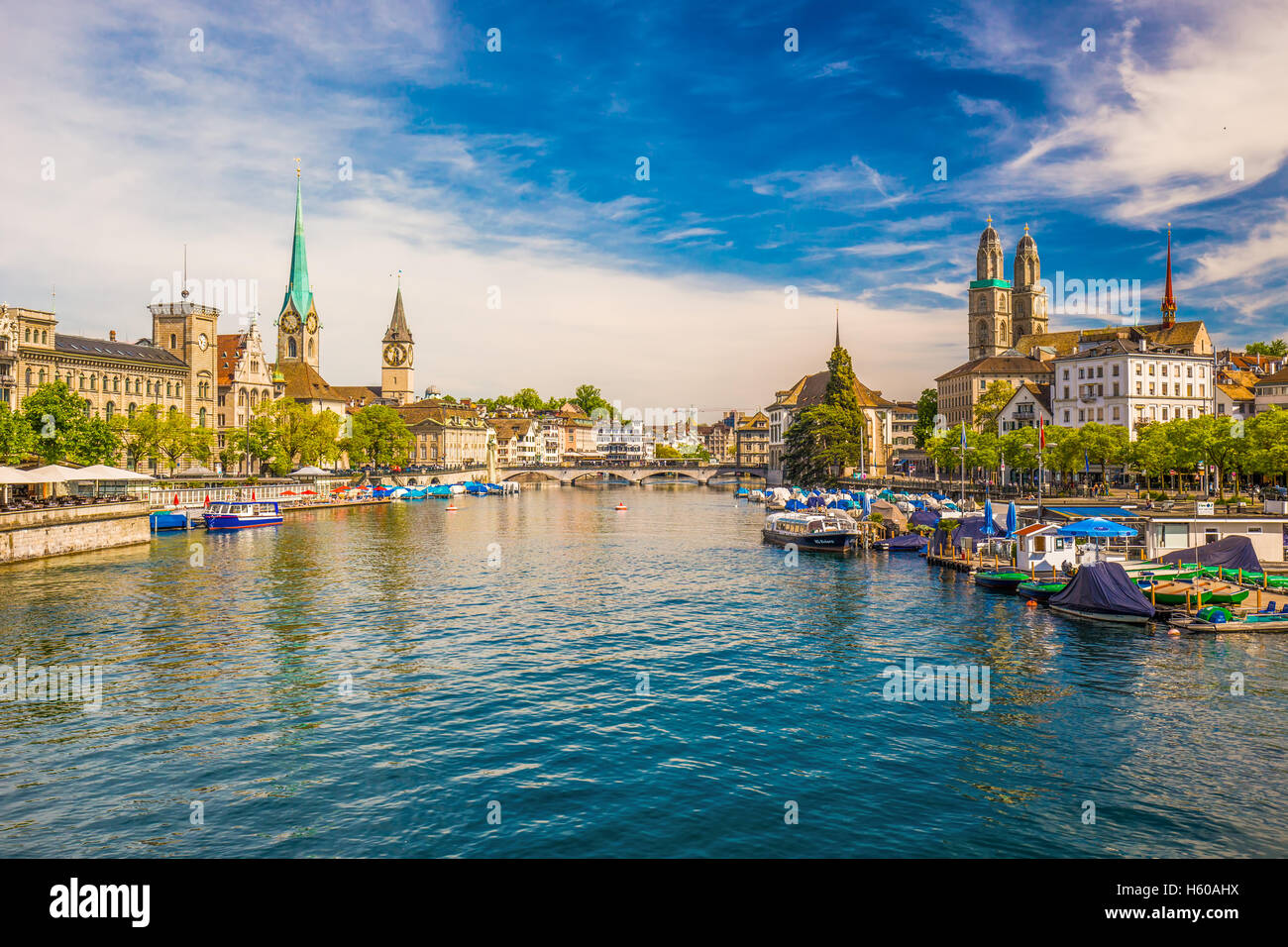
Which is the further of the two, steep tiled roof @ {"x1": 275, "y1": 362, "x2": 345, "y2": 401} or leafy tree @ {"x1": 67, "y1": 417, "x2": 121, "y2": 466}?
steep tiled roof @ {"x1": 275, "y1": 362, "x2": 345, "y2": 401}

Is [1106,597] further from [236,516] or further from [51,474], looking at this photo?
[236,516]

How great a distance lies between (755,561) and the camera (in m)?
62.8

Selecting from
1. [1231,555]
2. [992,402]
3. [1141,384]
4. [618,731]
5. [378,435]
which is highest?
[1141,384]

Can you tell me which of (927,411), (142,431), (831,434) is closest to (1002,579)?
(831,434)

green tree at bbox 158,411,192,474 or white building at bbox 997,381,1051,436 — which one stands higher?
white building at bbox 997,381,1051,436

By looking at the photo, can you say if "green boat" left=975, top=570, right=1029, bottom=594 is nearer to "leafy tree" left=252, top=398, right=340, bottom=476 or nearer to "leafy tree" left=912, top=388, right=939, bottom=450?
"leafy tree" left=252, top=398, right=340, bottom=476

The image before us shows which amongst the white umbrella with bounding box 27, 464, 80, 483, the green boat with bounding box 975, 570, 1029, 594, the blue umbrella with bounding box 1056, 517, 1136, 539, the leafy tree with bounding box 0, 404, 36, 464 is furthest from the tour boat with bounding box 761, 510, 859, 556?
the leafy tree with bounding box 0, 404, 36, 464

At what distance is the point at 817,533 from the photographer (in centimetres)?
6994

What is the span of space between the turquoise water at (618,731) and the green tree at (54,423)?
4080cm

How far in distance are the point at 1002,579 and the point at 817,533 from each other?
24.0 metres

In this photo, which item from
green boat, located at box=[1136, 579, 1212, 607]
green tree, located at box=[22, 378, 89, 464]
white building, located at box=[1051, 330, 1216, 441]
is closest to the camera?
green boat, located at box=[1136, 579, 1212, 607]

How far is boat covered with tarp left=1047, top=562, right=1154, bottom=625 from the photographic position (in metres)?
36.7

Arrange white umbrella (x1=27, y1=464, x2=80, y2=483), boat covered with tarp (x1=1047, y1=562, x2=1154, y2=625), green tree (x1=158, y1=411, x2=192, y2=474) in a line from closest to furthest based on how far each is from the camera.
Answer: boat covered with tarp (x1=1047, y1=562, x2=1154, y2=625) < white umbrella (x1=27, y1=464, x2=80, y2=483) < green tree (x1=158, y1=411, x2=192, y2=474)

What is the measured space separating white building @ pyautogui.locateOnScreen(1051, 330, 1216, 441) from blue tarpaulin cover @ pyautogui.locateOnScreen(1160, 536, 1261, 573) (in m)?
68.0
